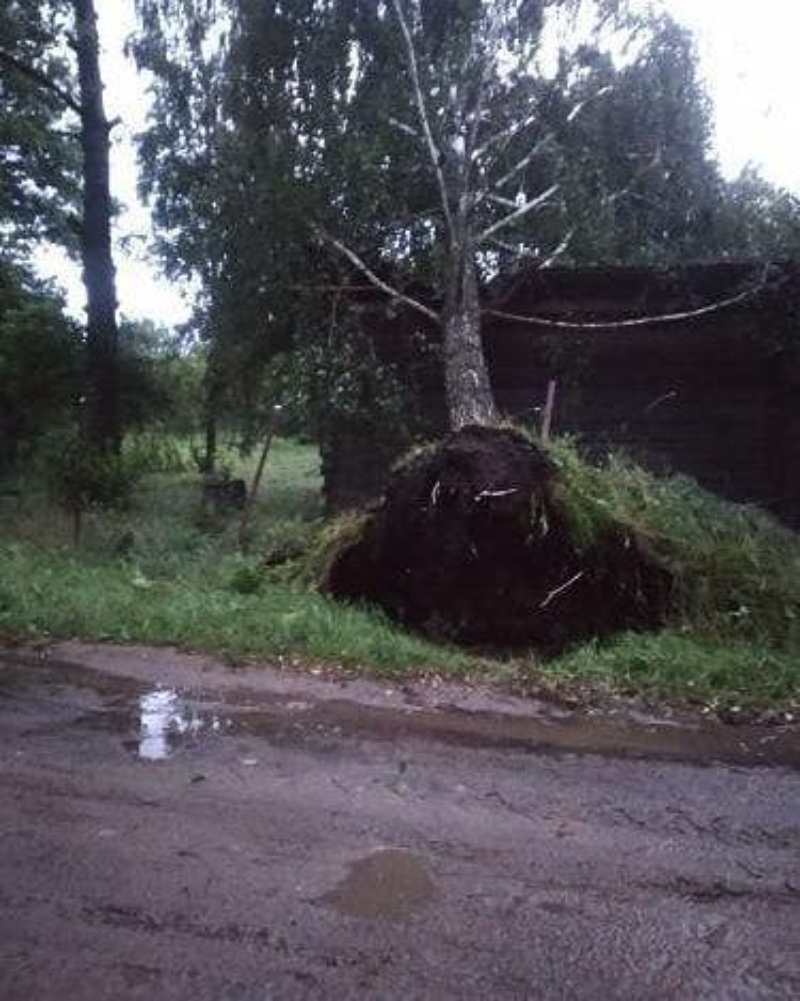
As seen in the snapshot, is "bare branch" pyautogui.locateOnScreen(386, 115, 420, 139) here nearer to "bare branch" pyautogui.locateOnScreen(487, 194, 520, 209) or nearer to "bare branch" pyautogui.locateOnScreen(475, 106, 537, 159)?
"bare branch" pyautogui.locateOnScreen(475, 106, 537, 159)

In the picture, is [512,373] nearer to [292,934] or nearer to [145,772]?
[145,772]

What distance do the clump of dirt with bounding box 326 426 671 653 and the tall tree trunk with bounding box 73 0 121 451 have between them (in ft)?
34.7

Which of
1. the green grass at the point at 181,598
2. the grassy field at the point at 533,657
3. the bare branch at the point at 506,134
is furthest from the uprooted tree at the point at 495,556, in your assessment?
the bare branch at the point at 506,134

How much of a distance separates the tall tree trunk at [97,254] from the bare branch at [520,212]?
7.70 m

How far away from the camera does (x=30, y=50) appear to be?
1986 cm

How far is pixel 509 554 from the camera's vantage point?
841cm

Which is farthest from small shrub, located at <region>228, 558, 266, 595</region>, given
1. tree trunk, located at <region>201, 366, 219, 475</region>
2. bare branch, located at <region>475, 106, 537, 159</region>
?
tree trunk, located at <region>201, 366, 219, 475</region>

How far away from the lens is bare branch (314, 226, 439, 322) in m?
13.6

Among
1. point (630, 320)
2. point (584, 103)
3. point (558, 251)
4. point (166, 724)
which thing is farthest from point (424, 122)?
point (166, 724)

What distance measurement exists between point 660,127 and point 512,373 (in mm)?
5239

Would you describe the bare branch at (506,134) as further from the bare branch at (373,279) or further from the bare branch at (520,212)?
the bare branch at (373,279)

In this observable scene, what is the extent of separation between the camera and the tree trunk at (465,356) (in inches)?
516

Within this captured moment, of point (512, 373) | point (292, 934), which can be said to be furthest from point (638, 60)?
point (292, 934)

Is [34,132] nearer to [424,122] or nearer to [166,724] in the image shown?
[424,122]
